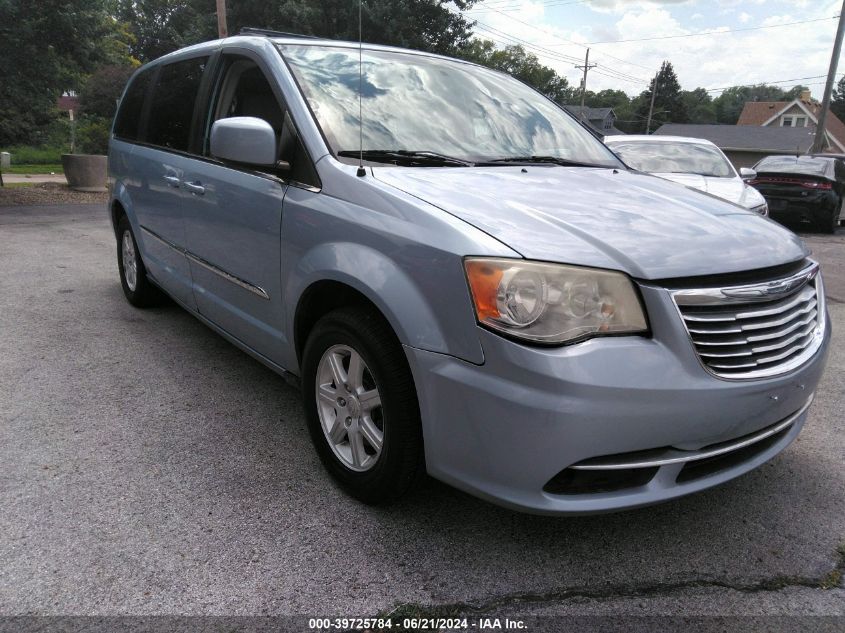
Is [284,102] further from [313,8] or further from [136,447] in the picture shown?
[313,8]

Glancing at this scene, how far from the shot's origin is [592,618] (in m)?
1.99

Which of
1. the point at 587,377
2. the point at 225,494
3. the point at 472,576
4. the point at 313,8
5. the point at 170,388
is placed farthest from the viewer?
the point at 313,8

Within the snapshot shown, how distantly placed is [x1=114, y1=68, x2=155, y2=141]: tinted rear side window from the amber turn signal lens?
3.70 meters

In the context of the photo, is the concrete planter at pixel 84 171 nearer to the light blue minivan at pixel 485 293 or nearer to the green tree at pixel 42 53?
the green tree at pixel 42 53

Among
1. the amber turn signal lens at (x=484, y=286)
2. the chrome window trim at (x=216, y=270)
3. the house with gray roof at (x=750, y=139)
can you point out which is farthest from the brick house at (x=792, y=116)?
the amber turn signal lens at (x=484, y=286)

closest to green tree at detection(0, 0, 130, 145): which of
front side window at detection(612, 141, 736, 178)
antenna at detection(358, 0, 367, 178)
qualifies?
front side window at detection(612, 141, 736, 178)

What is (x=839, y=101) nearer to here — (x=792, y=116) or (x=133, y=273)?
(x=792, y=116)

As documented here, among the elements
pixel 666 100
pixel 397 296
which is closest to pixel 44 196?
pixel 397 296

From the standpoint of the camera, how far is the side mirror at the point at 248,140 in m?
2.70

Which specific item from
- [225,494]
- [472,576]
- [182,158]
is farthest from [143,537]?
[182,158]

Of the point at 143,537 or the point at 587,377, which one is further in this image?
the point at 143,537

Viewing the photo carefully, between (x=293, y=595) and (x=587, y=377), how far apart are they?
1.13m

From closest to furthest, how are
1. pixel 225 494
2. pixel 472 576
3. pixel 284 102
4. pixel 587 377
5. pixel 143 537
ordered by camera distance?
pixel 587 377, pixel 472 576, pixel 143 537, pixel 225 494, pixel 284 102

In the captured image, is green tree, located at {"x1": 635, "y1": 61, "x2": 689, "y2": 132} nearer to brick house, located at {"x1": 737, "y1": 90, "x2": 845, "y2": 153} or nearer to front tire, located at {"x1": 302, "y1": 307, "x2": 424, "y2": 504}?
brick house, located at {"x1": 737, "y1": 90, "x2": 845, "y2": 153}
